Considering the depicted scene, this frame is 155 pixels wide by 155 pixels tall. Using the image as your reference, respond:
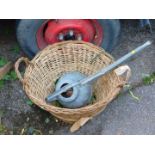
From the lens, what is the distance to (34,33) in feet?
6.46

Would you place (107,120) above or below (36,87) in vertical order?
below

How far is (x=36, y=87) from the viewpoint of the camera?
1.98m

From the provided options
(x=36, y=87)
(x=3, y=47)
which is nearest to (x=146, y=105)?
(x=36, y=87)

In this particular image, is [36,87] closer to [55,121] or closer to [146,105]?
[55,121]

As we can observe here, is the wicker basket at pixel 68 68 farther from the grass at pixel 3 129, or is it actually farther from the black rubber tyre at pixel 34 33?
the grass at pixel 3 129

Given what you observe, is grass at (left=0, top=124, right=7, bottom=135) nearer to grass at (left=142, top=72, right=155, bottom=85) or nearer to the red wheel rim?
the red wheel rim

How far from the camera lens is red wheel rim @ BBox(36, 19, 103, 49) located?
1908 millimetres

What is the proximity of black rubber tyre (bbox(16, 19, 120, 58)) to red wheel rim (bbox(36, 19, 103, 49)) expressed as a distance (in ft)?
0.11

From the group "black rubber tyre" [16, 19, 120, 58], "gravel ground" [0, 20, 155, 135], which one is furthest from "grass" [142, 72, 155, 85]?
"black rubber tyre" [16, 19, 120, 58]

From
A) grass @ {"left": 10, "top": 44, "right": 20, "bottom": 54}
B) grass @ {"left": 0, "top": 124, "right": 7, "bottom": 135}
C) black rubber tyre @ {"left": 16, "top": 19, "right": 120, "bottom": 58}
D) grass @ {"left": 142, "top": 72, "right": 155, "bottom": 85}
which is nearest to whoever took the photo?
black rubber tyre @ {"left": 16, "top": 19, "right": 120, "bottom": 58}

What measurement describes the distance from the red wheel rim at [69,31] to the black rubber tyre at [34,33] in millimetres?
33

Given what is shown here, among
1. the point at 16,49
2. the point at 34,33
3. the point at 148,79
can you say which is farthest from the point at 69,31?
the point at 148,79

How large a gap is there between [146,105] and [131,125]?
0.51 ft

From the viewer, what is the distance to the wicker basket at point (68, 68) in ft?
6.27
